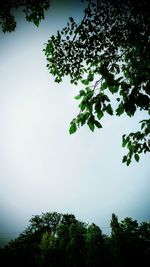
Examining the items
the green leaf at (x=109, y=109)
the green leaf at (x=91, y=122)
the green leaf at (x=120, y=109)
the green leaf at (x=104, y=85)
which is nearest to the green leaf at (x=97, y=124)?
the green leaf at (x=91, y=122)

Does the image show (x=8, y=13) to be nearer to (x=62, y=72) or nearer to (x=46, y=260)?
(x=62, y=72)

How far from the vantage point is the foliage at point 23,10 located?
22.0ft

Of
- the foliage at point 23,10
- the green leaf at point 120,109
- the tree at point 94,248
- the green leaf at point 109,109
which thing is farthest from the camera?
the tree at point 94,248

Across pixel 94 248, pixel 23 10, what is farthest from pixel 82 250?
pixel 23 10

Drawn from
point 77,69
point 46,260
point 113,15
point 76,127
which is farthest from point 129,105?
point 46,260

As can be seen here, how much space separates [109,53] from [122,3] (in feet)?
5.78

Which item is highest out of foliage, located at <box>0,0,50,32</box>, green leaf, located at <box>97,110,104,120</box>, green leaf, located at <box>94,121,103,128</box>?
foliage, located at <box>0,0,50,32</box>

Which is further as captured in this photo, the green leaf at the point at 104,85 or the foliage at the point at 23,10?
the foliage at the point at 23,10

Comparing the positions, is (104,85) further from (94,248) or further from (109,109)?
(94,248)

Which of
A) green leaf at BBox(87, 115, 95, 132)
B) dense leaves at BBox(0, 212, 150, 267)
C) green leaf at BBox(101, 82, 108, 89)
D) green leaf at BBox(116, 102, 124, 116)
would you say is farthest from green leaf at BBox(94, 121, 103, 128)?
dense leaves at BBox(0, 212, 150, 267)

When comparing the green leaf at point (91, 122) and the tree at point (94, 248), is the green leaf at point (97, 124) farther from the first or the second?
the tree at point (94, 248)

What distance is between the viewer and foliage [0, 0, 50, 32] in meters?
6.70

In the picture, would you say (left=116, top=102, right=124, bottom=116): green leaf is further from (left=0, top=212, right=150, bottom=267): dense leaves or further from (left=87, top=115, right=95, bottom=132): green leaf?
(left=0, top=212, right=150, bottom=267): dense leaves

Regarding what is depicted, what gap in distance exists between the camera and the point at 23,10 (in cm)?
694
